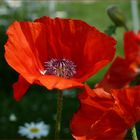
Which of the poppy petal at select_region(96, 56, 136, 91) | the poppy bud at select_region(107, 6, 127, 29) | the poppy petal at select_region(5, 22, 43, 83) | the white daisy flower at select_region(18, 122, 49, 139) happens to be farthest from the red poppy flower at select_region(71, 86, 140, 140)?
the white daisy flower at select_region(18, 122, 49, 139)

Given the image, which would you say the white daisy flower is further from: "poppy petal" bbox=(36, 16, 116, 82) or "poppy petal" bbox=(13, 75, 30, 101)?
"poppy petal" bbox=(13, 75, 30, 101)

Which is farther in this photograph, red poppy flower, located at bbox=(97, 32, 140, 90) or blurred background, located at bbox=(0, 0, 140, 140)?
blurred background, located at bbox=(0, 0, 140, 140)

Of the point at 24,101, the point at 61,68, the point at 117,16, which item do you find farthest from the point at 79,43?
the point at 24,101

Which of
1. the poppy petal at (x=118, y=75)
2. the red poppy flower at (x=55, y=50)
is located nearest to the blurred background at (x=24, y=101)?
the red poppy flower at (x=55, y=50)

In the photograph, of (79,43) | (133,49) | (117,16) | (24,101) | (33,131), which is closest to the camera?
(133,49)

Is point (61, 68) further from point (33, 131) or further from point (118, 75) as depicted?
point (33, 131)

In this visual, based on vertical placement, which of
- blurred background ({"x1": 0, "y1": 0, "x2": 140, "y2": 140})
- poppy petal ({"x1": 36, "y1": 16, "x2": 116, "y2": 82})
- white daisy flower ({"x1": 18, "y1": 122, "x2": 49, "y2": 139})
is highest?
poppy petal ({"x1": 36, "y1": 16, "x2": 116, "y2": 82})

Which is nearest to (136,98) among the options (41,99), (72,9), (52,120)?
(52,120)
